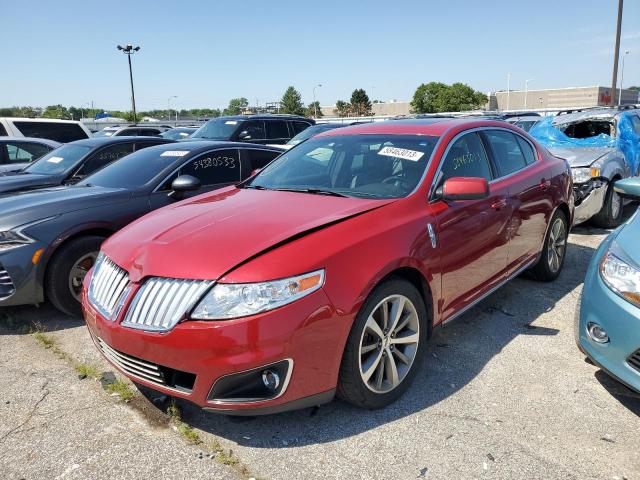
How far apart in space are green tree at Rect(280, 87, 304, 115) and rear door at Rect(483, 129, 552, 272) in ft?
291

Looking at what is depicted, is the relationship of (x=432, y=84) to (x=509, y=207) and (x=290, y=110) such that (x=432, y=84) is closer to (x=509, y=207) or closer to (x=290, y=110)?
(x=290, y=110)

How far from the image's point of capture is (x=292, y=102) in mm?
96688

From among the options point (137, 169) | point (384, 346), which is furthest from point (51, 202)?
point (384, 346)

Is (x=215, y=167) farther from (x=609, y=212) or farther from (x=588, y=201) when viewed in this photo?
(x=609, y=212)

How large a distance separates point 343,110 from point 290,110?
480 inches

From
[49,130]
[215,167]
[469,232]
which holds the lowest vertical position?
[469,232]

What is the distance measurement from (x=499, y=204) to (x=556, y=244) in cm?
160

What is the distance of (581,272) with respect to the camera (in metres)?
5.44

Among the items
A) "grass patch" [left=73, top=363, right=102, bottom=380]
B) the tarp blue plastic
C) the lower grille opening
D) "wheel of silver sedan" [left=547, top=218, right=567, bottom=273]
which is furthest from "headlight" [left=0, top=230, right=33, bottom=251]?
the tarp blue plastic

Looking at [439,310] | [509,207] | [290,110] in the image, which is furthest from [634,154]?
[290,110]

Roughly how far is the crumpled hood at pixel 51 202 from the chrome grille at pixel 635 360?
4.21 m

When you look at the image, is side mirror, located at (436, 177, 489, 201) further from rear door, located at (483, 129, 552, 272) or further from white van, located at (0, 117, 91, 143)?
white van, located at (0, 117, 91, 143)

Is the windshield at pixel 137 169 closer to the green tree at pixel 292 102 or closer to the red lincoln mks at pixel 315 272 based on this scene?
the red lincoln mks at pixel 315 272

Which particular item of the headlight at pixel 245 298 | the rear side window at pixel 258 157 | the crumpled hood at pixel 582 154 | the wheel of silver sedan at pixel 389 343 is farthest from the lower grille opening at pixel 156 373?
the crumpled hood at pixel 582 154
